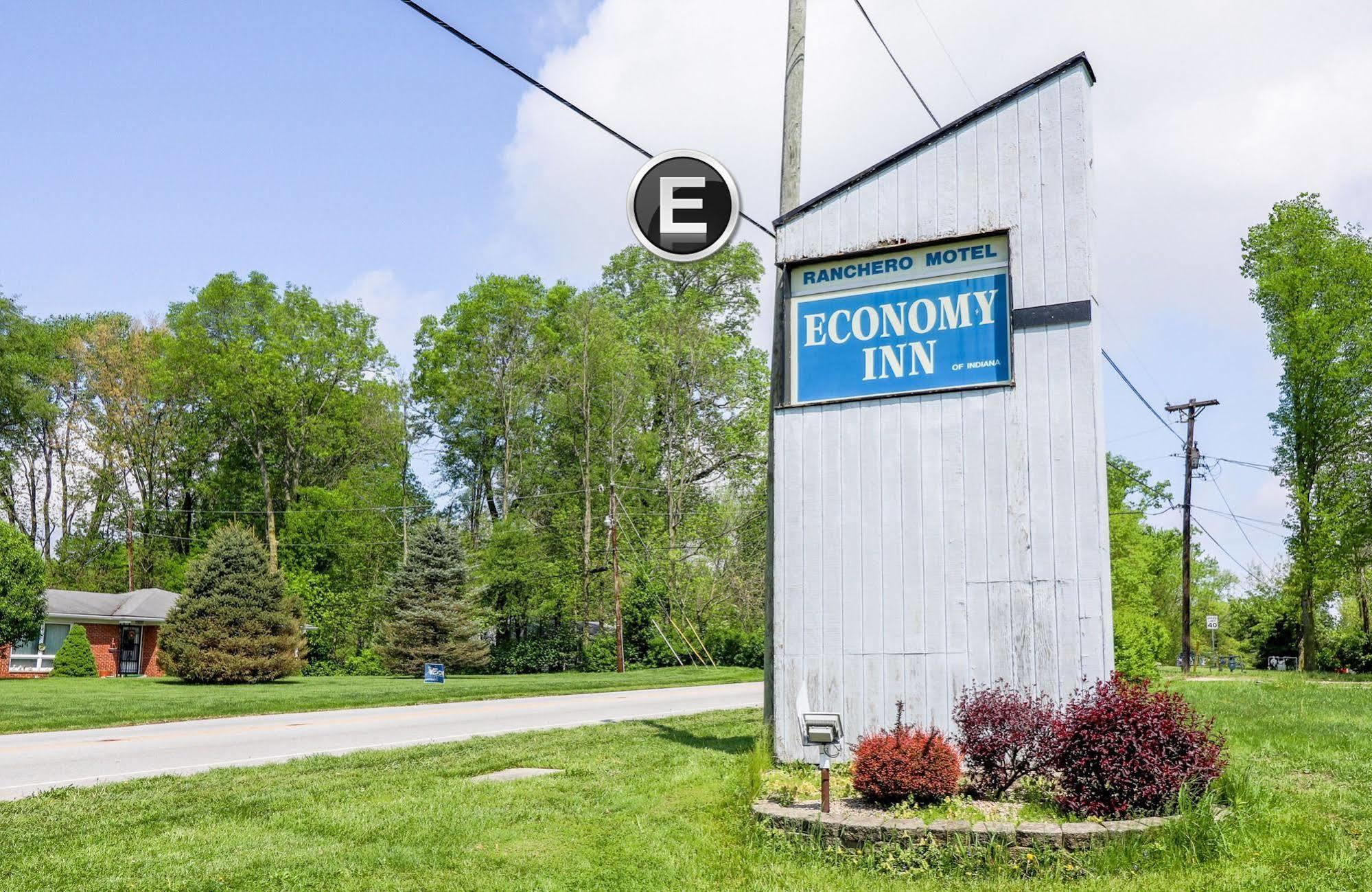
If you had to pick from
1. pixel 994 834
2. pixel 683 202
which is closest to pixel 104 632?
pixel 683 202

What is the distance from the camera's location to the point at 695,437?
43.9 meters

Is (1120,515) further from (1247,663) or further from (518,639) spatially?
(518,639)

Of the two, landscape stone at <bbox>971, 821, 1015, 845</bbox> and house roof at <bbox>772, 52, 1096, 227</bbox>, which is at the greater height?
house roof at <bbox>772, 52, 1096, 227</bbox>

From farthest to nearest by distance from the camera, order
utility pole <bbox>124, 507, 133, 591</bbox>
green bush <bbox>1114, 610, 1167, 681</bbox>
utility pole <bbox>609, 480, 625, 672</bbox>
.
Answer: utility pole <bbox>124, 507, 133, 591</bbox>, utility pole <bbox>609, 480, 625, 672</bbox>, green bush <bbox>1114, 610, 1167, 681</bbox>

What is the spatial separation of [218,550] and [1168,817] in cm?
2716

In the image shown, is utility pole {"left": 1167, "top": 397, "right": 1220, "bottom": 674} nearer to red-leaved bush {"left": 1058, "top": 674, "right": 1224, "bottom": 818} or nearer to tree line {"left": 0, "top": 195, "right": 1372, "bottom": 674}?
tree line {"left": 0, "top": 195, "right": 1372, "bottom": 674}

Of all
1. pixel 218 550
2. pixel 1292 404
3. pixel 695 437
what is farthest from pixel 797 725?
pixel 695 437

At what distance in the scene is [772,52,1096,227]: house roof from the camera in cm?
Answer: 860

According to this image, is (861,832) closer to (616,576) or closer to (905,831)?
(905,831)

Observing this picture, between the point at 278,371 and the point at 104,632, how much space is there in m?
12.8

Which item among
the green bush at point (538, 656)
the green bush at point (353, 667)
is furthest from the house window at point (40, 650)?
the green bush at point (538, 656)

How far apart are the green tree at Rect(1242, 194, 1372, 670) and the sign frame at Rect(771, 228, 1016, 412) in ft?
94.3

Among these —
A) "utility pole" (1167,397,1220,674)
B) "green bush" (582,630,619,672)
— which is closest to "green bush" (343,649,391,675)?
"green bush" (582,630,619,672)

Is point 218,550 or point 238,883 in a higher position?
point 218,550
